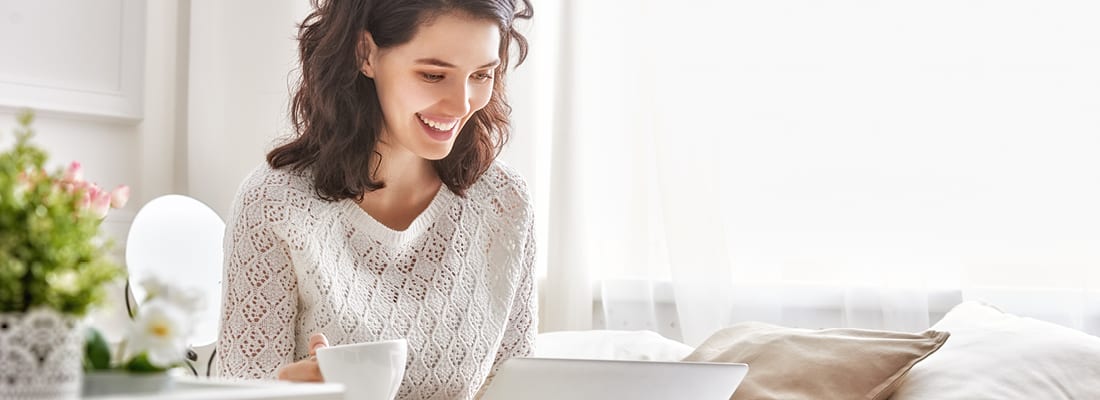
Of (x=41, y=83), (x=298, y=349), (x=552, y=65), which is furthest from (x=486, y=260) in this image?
(x=41, y=83)

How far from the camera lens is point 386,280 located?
149 cm

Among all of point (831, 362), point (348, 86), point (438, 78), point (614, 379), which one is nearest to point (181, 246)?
point (348, 86)

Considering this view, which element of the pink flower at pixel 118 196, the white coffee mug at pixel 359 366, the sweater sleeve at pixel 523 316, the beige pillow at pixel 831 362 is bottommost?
the beige pillow at pixel 831 362

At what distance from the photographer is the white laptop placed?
0.87 m

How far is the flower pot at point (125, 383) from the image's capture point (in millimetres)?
444

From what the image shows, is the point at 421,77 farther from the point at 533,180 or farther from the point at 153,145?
the point at 153,145

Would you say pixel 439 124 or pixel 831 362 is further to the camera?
pixel 831 362

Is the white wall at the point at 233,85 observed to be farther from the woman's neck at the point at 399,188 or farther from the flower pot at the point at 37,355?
the flower pot at the point at 37,355

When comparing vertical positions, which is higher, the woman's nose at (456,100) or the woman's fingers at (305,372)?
the woman's nose at (456,100)

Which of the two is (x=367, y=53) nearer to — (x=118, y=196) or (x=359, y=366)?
(x=118, y=196)

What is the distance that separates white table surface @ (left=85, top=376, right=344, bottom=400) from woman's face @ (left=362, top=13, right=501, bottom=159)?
35.0 inches

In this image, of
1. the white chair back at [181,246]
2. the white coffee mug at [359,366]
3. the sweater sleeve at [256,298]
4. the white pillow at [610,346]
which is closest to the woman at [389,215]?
the sweater sleeve at [256,298]

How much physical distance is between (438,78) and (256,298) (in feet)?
1.13

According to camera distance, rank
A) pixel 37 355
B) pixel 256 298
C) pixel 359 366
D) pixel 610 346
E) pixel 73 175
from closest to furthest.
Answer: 1. pixel 37 355
2. pixel 73 175
3. pixel 359 366
4. pixel 256 298
5. pixel 610 346
